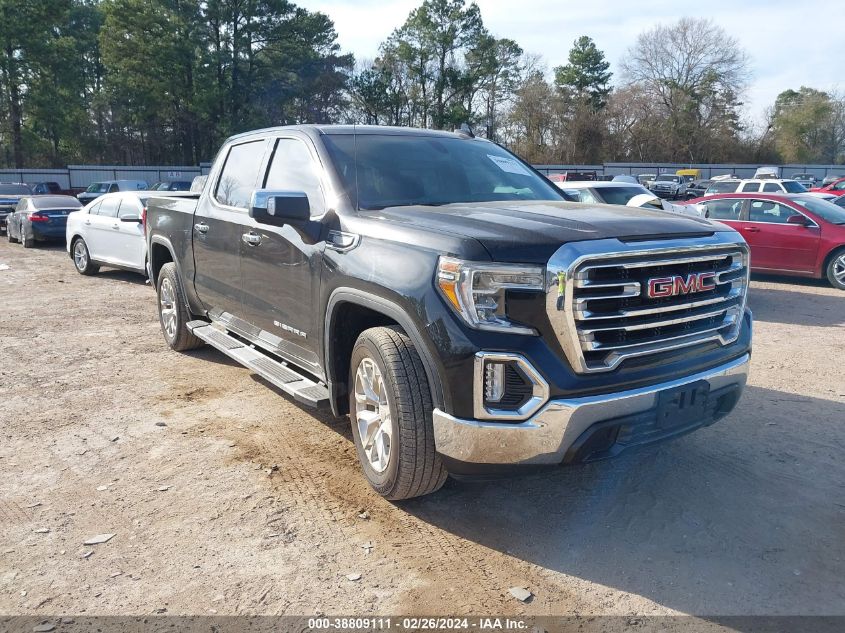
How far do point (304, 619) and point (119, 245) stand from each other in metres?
10.4

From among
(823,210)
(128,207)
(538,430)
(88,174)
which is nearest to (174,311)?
(538,430)

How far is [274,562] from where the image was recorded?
125 inches

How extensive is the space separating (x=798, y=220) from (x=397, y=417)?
10.4 m

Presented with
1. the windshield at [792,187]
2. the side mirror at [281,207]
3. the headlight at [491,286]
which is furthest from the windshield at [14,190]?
the windshield at [792,187]

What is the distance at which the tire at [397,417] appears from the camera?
128 inches

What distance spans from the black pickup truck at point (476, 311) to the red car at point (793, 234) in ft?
27.9

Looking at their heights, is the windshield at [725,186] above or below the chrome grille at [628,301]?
above

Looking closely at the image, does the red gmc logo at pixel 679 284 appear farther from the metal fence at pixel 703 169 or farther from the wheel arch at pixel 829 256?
the metal fence at pixel 703 169

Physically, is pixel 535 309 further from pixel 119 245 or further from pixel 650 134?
pixel 650 134

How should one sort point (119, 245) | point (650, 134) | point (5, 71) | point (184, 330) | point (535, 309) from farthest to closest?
point (650, 134), point (5, 71), point (119, 245), point (184, 330), point (535, 309)

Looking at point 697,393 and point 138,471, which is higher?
point 697,393

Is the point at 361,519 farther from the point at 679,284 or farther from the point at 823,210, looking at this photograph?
the point at 823,210

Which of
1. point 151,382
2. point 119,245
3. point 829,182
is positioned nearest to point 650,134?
point 829,182

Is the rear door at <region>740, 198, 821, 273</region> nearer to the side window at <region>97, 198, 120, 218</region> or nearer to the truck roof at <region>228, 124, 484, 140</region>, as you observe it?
the truck roof at <region>228, 124, 484, 140</region>
